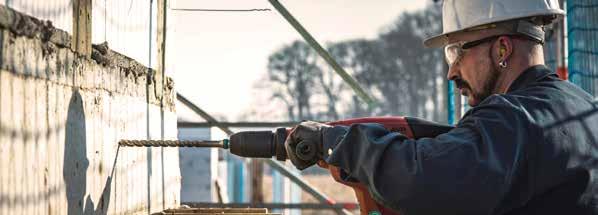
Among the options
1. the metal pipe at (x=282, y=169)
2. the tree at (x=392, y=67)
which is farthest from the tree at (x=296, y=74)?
the metal pipe at (x=282, y=169)

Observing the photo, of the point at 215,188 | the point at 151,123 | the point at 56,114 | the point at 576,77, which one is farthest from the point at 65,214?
the point at 215,188

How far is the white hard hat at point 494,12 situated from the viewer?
3.13 meters

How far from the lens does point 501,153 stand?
8.46ft

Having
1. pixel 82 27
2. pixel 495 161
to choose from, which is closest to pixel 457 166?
pixel 495 161

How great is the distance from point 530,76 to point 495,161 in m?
0.54

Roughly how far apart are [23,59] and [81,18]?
2.06ft

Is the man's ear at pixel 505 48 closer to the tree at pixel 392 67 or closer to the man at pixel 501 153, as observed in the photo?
the man at pixel 501 153

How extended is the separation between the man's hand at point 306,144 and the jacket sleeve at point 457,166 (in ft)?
1.24

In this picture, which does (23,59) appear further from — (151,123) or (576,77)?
(576,77)

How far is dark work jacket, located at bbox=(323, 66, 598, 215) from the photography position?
2.58m

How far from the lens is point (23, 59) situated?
262 cm

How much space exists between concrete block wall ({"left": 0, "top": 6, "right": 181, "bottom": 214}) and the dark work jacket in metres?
0.96

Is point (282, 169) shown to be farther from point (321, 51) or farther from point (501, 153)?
point (501, 153)

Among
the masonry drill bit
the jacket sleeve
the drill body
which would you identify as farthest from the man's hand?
the masonry drill bit
